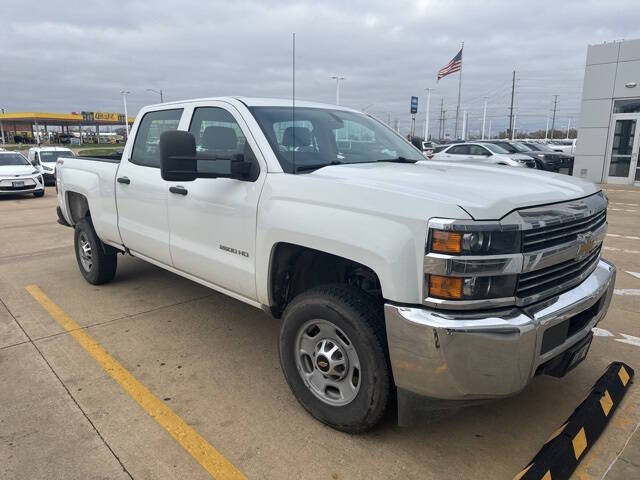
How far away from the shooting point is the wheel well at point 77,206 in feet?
19.1

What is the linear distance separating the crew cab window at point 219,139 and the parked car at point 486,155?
13881mm

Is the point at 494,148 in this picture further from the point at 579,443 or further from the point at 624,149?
the point at 579,443

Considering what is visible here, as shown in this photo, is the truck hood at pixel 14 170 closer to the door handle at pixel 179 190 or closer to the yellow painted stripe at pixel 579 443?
the door handle at pixel 179 190

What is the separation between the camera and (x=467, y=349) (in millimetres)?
2285

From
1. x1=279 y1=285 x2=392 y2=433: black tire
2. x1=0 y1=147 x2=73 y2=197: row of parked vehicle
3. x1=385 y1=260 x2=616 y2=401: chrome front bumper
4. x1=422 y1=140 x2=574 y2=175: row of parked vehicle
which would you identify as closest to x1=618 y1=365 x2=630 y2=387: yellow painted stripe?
x1=385 y1=260 x2=616 y2=401: chrome front bumper

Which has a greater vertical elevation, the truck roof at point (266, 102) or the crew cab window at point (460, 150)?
the truck roof at point (266, 102)

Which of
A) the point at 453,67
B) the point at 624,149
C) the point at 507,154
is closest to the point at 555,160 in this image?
the point at 624,149

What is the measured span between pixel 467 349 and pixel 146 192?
3144mm

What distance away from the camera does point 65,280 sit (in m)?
6.06

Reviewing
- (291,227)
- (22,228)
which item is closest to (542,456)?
(291,227)

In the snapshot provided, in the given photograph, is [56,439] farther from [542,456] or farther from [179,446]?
[542,456]

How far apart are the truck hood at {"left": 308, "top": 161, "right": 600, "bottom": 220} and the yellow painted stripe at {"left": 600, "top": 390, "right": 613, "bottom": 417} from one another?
129 centimetres

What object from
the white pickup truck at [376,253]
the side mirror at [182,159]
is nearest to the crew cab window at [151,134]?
the white pickup truck at [376,253]

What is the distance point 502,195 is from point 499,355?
77 centimetres
